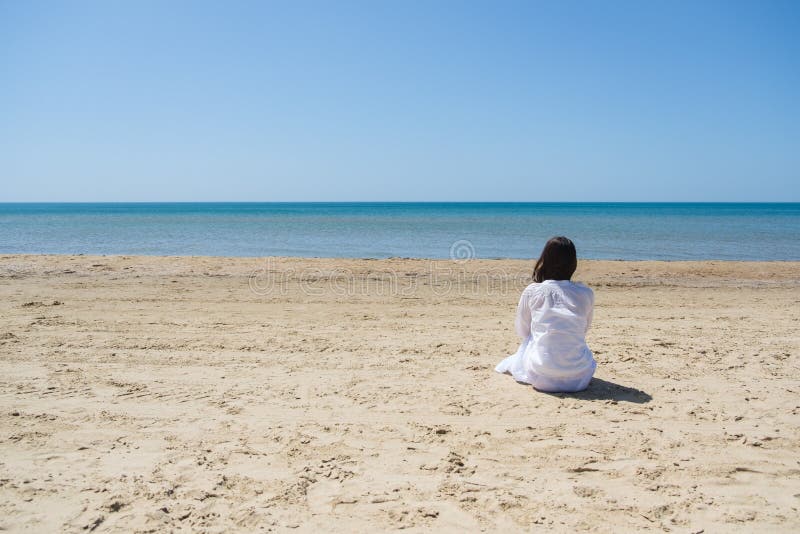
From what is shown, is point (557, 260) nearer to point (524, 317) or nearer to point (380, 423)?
point (524, 317)

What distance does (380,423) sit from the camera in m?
4.17

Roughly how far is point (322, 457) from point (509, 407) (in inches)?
68.3

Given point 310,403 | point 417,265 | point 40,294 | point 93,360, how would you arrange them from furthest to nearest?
point 417,265 → point 40,294 → point 93,360 → point 310,403

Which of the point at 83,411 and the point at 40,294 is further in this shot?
the point at 40,294

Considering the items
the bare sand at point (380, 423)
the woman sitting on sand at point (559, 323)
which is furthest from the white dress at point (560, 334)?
the bare sand at point (380, 423)

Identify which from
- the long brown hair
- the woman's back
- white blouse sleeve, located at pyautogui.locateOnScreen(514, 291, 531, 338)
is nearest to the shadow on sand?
the woman's back

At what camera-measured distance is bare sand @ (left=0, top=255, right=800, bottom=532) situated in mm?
3014

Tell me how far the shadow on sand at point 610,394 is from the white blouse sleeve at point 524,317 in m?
0.65

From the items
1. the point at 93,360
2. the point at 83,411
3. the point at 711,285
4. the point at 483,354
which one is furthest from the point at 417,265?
the point at 83,411

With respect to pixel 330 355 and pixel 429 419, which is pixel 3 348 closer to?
pixel 330 355

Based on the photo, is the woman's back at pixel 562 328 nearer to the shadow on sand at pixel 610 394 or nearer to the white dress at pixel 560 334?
the white dress at pixel 560 334

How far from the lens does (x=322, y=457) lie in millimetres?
3611

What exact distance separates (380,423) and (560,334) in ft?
6.02

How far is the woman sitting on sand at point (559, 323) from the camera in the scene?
4.70 m
